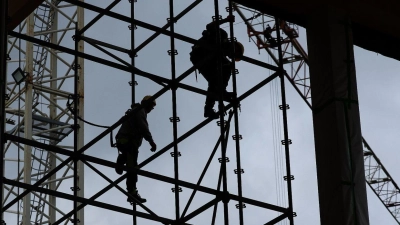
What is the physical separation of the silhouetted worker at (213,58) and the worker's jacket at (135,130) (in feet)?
4.25

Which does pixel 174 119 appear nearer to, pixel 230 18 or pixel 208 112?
pixel 208 112

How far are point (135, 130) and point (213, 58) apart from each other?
7.25 feet

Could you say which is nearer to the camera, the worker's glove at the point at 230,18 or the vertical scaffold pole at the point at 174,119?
the vertical scaffold pole at the point at 174,119

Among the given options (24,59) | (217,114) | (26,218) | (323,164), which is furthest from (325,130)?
(24,59)

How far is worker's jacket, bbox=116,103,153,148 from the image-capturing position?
20.8m

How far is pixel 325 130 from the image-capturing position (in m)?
19.2

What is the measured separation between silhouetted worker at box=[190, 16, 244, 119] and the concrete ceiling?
0.75 metres

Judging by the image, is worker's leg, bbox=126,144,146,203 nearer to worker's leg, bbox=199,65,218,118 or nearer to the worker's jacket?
the worker's jacket

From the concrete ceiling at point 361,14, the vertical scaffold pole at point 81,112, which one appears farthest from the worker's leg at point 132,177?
the vertical scaffold pole at point 81,112

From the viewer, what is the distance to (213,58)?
1997 centimetres

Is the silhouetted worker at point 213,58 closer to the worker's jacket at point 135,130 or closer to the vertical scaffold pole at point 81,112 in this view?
the worker's jacket at point 135,130

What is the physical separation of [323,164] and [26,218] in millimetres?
14156

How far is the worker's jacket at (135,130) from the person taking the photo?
20.8 m

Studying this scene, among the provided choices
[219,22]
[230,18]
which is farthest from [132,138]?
[230,18]
